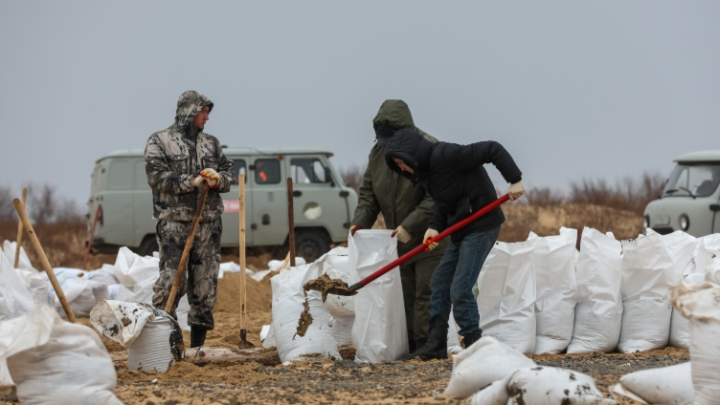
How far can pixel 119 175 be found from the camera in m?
13.7

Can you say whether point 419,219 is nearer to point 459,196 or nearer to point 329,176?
point 459,196

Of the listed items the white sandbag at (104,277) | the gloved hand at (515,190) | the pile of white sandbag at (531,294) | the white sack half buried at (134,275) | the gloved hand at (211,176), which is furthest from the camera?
the white sandbag at (104,277)

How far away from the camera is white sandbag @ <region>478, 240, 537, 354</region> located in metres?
5.44

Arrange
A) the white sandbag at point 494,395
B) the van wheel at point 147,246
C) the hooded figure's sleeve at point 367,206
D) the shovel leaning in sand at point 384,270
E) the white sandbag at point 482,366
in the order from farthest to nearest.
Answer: the van wheel at point 147,246 < the hooded figure's sleeve at point 367,206 < the shovel leaning in sand at point 384,270 < the white sandbag at point 482,366 < the white sandbag at point 494,395

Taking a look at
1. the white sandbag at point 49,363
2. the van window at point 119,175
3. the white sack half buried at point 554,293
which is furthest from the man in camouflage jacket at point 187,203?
the van window at point 119,175

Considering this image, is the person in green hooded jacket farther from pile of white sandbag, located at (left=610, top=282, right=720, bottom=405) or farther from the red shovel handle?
pile of white sandbag, located at (left=610, top=282, right=720, bottom=405)

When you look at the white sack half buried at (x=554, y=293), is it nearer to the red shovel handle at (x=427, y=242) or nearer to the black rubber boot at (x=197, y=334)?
the red shovel handle at (x=427, y=242)

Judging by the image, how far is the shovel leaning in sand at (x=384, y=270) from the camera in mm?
4867

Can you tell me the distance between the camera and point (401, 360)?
518 centimetres

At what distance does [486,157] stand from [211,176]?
1.61 metres

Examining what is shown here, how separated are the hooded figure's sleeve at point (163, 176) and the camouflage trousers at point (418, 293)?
137 centimetres

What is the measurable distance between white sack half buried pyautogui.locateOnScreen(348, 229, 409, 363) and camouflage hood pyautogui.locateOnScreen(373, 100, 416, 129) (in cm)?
64

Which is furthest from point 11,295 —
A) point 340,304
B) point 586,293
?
point 586,293

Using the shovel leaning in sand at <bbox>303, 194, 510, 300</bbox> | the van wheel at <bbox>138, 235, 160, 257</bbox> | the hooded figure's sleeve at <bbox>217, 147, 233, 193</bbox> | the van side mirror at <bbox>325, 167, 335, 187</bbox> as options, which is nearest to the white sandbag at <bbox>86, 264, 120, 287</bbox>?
the hooded figure's sleeve at <bbox>217, 147, 233, 193</bbox>
